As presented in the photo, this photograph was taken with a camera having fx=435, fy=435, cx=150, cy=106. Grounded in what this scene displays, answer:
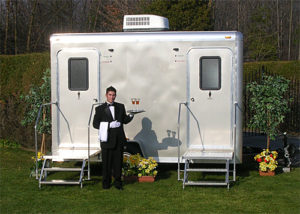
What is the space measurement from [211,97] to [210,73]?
43 centimetres

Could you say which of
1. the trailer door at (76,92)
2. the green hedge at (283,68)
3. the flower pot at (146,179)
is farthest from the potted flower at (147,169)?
the green hedge at (283,68)

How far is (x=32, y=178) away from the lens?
26.9ft

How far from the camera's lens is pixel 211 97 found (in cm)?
773

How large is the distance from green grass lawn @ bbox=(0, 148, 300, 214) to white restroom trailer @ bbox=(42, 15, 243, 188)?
1.86 feet

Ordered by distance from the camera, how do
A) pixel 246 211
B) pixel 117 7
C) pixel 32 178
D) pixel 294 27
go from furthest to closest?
pixel 294 27 < pixel 117 7 < pixel 32 178 < pixel 246 211

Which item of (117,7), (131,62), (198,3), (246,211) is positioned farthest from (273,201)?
(117,7)

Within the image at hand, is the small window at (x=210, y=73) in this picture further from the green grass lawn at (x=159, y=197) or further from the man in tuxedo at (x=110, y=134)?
the green grass lawn at (x=159, y=197)

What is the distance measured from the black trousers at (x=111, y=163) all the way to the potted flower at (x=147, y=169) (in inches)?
17.3

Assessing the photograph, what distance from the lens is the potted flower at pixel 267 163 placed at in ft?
26.2

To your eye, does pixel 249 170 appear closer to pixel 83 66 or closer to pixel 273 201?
pixel 273 201

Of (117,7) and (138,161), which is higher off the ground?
(117,7)

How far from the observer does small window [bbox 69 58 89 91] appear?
8.08 meters

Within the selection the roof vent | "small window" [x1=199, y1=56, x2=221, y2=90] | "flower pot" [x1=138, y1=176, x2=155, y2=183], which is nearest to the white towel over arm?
"flower pot" [x1=138, y1=176, x2=155, y2=183]

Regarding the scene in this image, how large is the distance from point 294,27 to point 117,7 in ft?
30.6
